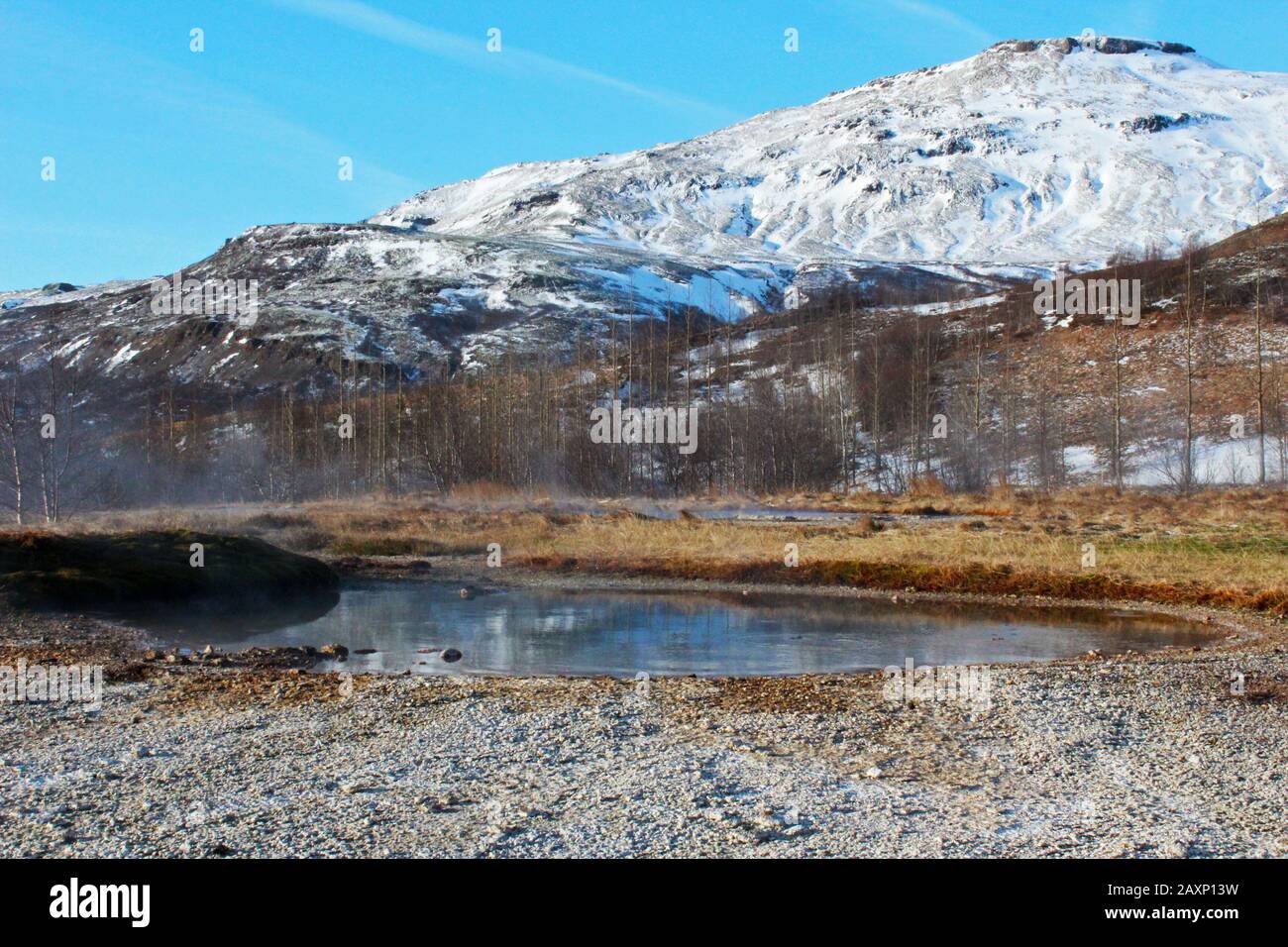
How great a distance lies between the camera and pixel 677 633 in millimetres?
23781

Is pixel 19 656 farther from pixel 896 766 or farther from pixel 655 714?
pixel 896 766

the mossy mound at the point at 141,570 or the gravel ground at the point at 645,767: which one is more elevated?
the mossy mound at the point at 141,570

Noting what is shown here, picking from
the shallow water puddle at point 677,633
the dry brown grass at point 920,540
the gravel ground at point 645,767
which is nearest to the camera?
the gravel ground at point 645,767

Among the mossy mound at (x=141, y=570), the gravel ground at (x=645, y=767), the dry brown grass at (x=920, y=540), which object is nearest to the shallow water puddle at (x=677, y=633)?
the mossy mound at (x=141, y=570)

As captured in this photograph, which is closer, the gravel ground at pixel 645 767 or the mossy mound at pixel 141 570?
Result: the gravel ground at pixel 645 767

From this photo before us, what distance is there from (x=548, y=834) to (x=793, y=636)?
14.1 meters

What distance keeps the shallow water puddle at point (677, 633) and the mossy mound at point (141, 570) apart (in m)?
1.92

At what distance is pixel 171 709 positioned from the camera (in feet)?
47.3

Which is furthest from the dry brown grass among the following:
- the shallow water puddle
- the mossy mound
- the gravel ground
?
the gravel ground

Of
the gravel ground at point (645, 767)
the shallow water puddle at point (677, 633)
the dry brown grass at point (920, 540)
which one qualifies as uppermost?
the dry brown grass at point (920, 540)

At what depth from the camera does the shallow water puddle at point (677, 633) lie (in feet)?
65.3

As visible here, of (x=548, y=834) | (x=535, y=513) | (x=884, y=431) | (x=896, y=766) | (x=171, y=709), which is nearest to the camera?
(x=548, y=834)

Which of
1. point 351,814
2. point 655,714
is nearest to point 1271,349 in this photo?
point 655,714

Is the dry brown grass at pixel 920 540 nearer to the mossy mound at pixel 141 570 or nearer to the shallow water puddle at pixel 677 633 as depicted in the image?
the shallow water puddle at pixel 677 633
